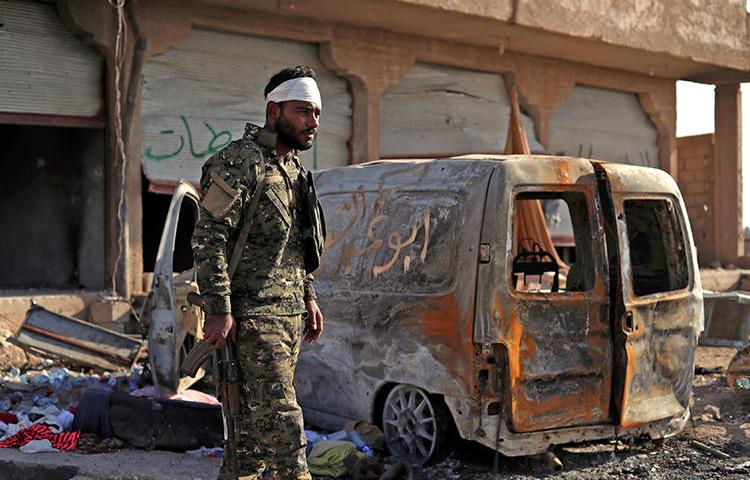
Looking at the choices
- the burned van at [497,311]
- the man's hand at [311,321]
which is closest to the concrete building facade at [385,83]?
the burned van at [497,311]

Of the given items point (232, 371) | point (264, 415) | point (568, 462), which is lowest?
point (568, 462)

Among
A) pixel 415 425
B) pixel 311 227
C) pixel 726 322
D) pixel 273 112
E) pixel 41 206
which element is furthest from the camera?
pixel 41 206

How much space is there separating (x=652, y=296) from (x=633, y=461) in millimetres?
1002

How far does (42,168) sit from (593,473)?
9667mm

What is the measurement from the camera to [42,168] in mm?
13102

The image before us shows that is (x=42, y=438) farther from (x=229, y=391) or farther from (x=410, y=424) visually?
(x=229, y=391)

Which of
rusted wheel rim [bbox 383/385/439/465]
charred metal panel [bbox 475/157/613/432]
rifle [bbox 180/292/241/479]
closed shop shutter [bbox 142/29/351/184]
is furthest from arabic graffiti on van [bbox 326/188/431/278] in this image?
closed shop shutter [bbox 142/29/351/184]

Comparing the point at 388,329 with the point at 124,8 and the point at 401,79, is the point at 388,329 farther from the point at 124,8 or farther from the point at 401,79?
the point at 401,79

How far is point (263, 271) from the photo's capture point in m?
4.08

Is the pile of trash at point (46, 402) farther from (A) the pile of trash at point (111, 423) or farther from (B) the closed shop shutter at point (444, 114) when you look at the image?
(B) the closed shop shutter at point (444, 114)

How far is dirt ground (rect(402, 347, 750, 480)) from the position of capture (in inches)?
218

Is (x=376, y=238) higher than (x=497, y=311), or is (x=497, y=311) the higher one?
(x=376, y=238)

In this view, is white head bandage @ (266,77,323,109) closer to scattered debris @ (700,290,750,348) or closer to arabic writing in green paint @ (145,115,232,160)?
arabic writing in green paint @ (145,115,232,160)

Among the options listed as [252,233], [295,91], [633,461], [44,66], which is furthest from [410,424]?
[44,66]
